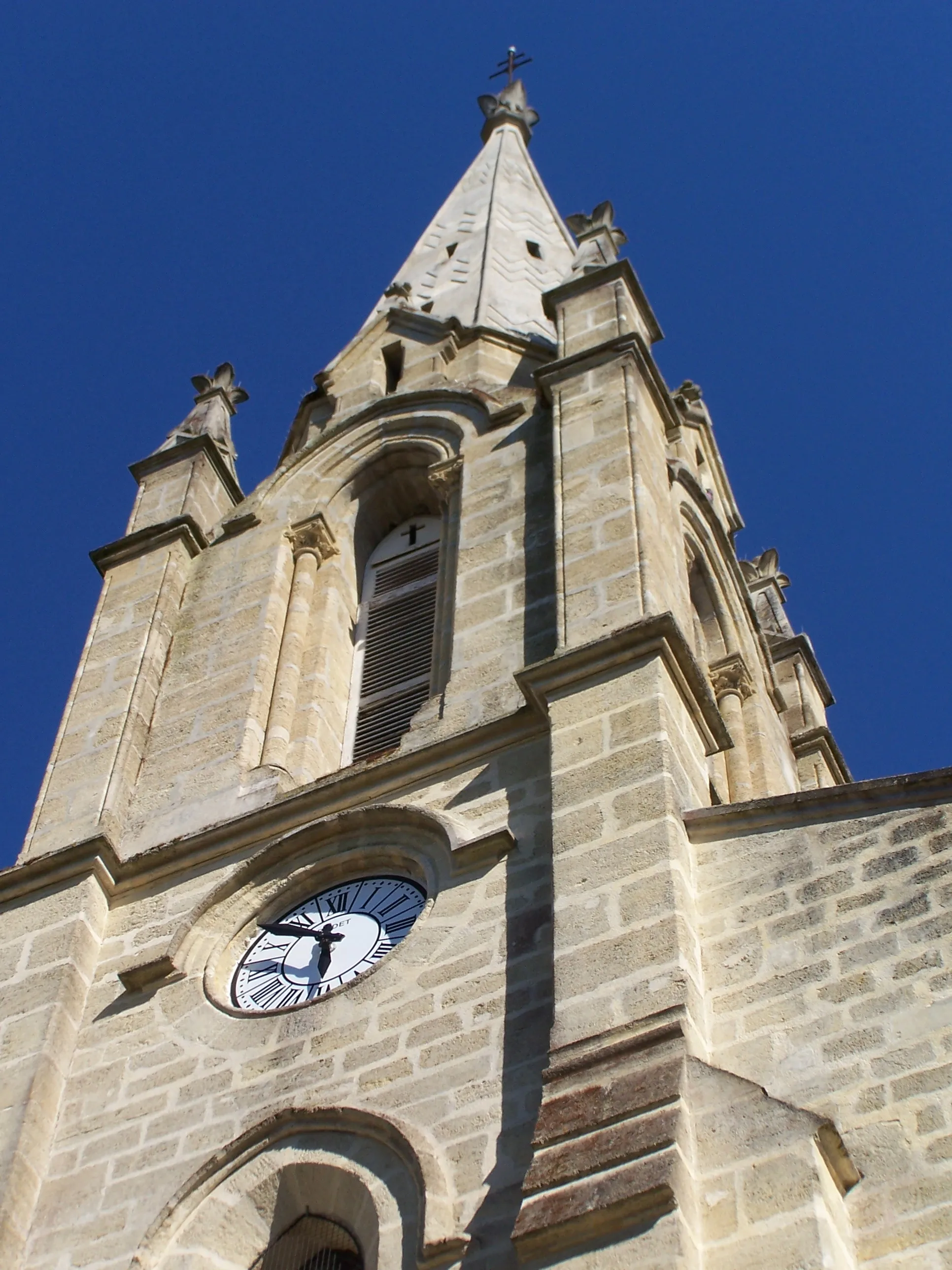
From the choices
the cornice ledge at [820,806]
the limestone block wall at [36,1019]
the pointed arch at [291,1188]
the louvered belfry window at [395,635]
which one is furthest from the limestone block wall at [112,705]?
the cornice ledge at [820,806]

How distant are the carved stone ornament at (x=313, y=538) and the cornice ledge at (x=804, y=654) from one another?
21.2 feet

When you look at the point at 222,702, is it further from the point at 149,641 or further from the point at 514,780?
the point at 514,780

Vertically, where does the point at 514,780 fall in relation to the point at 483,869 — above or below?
above

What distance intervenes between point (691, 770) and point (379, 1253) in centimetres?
381

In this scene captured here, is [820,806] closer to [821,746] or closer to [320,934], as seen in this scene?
[320,934]

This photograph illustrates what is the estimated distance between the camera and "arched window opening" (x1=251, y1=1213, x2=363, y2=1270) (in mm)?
10922

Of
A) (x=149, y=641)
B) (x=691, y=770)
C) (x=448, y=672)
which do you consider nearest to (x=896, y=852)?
(x=691, y=770)

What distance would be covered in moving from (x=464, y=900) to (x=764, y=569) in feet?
43.0

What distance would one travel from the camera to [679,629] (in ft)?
43.3

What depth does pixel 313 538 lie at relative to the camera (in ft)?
58.4

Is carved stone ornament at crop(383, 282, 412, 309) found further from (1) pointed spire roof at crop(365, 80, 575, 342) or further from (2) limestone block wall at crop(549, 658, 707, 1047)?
(2) limestone block wall at crop(549, 658, 707, 1047)

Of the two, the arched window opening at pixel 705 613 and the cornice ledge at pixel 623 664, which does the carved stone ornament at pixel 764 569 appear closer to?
the arched window opening at pixel 705 613

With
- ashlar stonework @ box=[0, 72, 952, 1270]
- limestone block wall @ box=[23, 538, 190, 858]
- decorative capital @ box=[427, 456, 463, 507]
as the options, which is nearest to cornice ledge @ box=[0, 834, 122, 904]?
ashlar stonework @ box=[0, 72, 952, 1270]

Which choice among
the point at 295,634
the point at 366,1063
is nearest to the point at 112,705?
the point at 295,634
